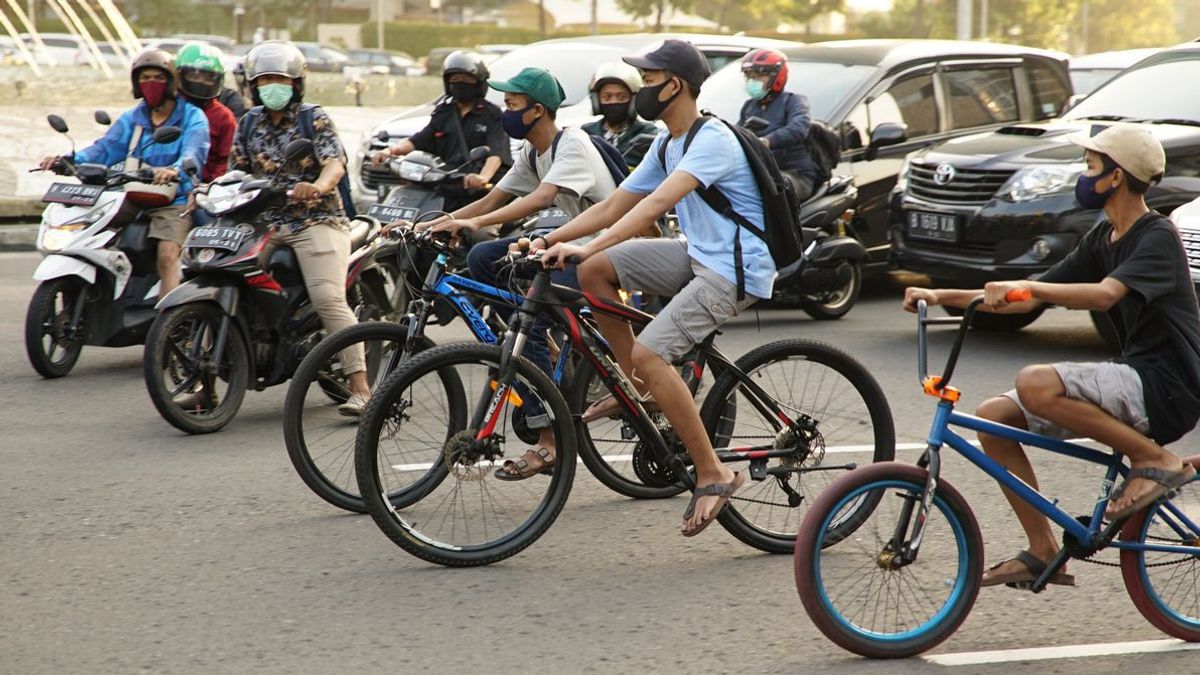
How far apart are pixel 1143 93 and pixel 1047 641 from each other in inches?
271

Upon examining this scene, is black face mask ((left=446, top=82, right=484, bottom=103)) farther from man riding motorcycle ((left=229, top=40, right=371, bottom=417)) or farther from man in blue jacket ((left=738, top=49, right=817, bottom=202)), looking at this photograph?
man riding motorcycle ((left=229, top=40, right=371, bottom=417))

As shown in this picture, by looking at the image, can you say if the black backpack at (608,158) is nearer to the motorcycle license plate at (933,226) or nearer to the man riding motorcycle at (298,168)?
the man riding motorcycle at (298,168)

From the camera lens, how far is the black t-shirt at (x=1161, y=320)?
439cm

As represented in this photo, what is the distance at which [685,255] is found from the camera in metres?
5.59

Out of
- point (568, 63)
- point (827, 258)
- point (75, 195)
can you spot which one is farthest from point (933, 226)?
point (75, 195)

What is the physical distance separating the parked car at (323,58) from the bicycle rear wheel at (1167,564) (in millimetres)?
45193

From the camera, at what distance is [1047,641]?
460cm

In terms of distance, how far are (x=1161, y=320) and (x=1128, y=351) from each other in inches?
6.0

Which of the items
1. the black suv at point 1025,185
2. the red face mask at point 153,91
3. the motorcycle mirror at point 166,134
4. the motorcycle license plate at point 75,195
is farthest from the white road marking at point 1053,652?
the red face mask at point 153,91

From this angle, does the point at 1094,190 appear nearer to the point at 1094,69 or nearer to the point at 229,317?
the point at 229,317

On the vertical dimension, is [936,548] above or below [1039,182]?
below

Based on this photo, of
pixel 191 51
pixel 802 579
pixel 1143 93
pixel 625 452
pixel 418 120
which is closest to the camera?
pixel 802 579

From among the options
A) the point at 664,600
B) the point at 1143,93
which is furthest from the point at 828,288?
the point at 664,600

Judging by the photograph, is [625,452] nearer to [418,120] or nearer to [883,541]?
[883,541]
